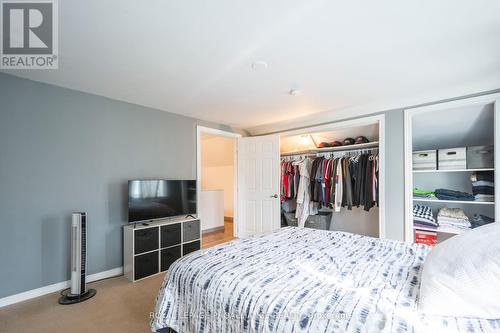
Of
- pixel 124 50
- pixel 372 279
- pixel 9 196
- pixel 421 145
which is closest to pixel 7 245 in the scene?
pixel 9 196

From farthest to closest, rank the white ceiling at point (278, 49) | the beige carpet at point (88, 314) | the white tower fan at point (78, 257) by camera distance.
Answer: the white tower fan at point (78, 257) < the beige carpet at point (88, 314) < the white ceiling at point (278, 49)

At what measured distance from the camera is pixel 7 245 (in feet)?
7.38

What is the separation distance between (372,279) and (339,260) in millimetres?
311

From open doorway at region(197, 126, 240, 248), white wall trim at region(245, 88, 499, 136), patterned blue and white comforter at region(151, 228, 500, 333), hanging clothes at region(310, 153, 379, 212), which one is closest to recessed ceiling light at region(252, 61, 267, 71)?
patterned blue and white comforter at region(151, 228, 500, 333)

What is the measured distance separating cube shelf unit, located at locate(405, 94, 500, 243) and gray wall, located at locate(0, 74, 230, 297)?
342 cm

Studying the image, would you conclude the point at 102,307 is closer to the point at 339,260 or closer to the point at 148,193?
the point at 148,193

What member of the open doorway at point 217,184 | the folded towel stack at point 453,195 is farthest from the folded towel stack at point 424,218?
Result: the open doorway at point 217,184

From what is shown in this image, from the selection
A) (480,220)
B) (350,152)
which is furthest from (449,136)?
(350,152)

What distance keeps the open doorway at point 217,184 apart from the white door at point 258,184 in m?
0.18

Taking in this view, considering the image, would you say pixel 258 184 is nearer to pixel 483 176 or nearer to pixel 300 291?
pixel 483 176

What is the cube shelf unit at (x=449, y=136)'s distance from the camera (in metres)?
2.68

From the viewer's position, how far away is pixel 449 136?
124 inches

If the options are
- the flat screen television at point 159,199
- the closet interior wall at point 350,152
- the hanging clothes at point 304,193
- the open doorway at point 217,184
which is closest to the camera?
the flat screen television at point 159,199

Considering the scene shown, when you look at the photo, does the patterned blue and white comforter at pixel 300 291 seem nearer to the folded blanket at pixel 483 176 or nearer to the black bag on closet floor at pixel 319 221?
the folded blanket at pixel 483 176
